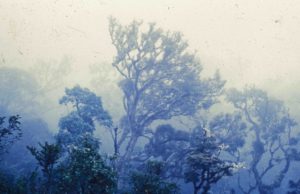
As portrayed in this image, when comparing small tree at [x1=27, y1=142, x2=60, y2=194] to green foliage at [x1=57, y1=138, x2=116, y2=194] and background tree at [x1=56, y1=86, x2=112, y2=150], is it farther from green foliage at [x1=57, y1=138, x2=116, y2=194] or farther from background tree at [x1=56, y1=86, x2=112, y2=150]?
background tree at [x1=56, y1=86, x2=112, y2=150]

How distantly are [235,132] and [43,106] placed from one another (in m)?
44.4

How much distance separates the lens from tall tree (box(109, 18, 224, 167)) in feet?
101

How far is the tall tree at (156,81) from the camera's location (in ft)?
101

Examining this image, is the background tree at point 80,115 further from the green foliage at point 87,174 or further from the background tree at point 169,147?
the green foliage at point 87,174

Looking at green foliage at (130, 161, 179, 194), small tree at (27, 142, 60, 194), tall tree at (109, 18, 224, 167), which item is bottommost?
green foliage at (130, 161, 179, 194)

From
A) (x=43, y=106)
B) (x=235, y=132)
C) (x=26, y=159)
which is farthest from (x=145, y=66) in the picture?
(x=43, y=106)

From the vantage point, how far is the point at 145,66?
104ft

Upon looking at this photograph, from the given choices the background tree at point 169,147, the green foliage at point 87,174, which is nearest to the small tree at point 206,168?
the green foliage at point 87,174

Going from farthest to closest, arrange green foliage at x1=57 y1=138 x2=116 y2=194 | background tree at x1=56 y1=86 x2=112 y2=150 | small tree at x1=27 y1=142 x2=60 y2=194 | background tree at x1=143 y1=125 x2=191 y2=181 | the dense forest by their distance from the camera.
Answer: background tree at x1=143 y1=125 x2=191 y2=181 < background tree at x1=56 y1=86 x2=112 y2=150 < the dense forest < green foliage at x1=57 y1=138 x2=116 y2=194 < small tree at x1=27 y1=142 x2=60 y2=194

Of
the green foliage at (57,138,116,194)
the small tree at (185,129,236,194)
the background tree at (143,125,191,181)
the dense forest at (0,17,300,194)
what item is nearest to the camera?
the green foliage at (57,138,116,194)

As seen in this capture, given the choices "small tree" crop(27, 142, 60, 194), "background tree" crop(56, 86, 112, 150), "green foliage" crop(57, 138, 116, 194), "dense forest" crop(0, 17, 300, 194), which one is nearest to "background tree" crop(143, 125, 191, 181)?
"dense forest" crop(0, 17, 300, 194)

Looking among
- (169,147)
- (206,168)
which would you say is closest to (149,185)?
(206,168)

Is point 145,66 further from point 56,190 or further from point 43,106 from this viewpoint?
point 43,106

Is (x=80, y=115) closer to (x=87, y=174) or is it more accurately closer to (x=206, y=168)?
(x=206, y=168)
